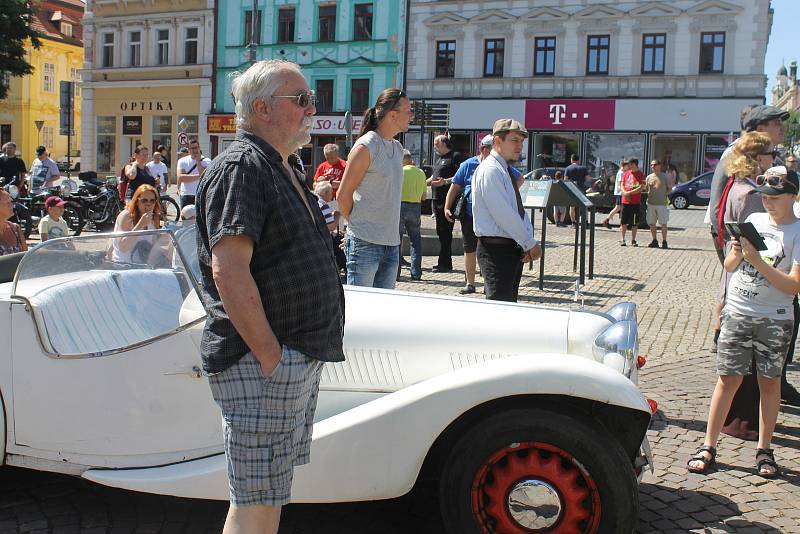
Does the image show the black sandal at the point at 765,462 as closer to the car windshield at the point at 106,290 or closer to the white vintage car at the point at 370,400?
the white vintage car at the point at 370,400

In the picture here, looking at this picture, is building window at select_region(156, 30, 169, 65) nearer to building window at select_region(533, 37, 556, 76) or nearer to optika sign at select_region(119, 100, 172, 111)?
optika sign at select_region(119, 100, 172, 111)

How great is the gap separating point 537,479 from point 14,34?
3966 cm

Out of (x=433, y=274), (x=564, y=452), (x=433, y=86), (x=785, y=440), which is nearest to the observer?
(x=564, y=452)

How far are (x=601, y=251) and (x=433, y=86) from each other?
80.4 feet

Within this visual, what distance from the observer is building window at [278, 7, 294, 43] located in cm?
4088

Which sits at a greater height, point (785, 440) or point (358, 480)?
point (358, 480)

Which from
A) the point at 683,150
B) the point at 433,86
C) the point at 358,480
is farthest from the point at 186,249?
the point at 433,86

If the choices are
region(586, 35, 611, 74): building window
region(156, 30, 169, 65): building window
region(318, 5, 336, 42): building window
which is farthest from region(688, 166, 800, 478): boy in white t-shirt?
region(156, 30, 169, 65): building window

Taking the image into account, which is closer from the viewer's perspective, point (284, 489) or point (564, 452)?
point (284, 489)

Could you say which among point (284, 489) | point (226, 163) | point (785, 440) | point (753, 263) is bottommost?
point (785, 440)

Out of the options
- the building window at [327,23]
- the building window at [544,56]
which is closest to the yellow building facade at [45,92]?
the building window at [327,23]

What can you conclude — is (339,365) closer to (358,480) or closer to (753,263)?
(358,480)

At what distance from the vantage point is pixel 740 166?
504 cm

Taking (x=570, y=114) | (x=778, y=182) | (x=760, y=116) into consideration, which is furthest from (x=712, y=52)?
(x=778, y=182)
